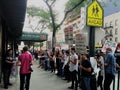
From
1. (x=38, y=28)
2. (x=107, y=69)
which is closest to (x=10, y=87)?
(x=107, y=69)

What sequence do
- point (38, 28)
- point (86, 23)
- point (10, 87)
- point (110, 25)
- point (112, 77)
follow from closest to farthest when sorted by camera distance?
point (86, 23) < point (112, 77) < point (10, 87) < point (38, 28) < point (110, 25)

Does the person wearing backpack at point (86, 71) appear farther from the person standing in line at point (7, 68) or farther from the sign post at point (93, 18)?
the person standing in line at point (7, 68)

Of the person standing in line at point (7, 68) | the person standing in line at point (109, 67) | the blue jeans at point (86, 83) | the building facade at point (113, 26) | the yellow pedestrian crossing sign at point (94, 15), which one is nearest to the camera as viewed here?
the yellow pedestrian crossing sign at point (94, 15)

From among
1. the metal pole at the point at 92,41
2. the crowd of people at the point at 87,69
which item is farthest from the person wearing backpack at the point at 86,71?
the metal pole at the point at 92,41

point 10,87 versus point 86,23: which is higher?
point 86,23

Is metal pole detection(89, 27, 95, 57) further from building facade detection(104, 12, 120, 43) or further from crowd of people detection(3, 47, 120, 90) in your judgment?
building facade detection(104, 12, 120, 43)

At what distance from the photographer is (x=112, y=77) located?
38.3 feet

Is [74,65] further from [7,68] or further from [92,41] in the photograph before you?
[92,41]

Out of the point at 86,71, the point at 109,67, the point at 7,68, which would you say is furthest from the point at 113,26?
the point at 86,71

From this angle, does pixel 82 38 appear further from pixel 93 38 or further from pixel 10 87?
pixel 10 87

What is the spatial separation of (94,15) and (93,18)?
114mm

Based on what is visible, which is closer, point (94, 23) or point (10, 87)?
point (94, 23)

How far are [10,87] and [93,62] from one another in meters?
5.46

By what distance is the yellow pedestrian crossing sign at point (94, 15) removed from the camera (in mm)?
10473
